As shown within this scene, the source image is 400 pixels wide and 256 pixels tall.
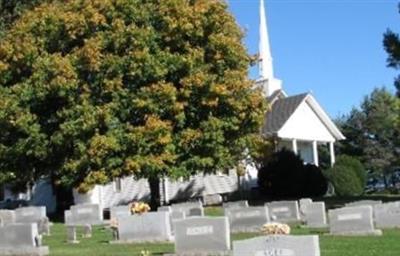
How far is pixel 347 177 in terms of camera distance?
47906mm

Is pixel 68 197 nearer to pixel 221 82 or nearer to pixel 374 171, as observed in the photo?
pixel 221 82

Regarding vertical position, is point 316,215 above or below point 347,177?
below

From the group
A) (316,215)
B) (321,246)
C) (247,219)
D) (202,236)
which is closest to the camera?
(202,236)

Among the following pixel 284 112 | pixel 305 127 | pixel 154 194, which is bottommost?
pixel 154 194

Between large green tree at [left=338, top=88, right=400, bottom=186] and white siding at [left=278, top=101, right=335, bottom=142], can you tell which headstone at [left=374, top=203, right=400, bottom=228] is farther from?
large green tree at [left=338, top=88, right=400, bottom=186]

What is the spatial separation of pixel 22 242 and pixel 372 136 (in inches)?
2491

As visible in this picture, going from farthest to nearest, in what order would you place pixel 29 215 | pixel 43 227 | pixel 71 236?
pixel 29 215 → pixel 43 227 → pixel 71 236

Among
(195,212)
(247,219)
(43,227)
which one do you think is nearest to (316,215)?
(247,219)

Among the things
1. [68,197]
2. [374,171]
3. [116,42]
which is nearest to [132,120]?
[116,42]

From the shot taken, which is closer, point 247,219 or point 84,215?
point 247,219

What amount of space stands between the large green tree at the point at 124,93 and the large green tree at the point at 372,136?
40.9m

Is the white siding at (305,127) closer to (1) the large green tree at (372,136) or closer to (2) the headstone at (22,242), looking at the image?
(1) the large green tree at (372,136)

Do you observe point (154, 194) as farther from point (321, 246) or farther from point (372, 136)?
point (372, 136)

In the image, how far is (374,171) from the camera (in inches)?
2955
